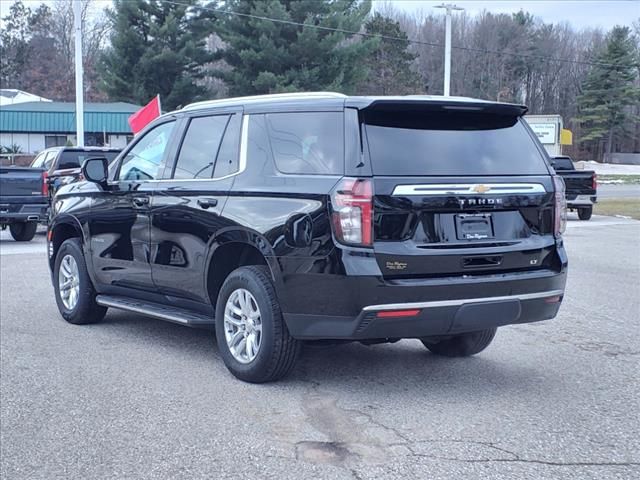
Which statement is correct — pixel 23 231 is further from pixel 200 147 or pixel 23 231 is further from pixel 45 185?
pixel 200 147

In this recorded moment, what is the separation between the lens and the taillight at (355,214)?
17.1 ft

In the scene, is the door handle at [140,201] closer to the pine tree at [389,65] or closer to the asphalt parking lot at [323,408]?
the asphalt parking lot at [323,408]

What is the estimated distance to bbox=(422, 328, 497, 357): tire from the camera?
665 cm

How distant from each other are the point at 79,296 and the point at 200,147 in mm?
2400

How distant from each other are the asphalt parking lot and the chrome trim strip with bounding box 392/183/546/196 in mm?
1378

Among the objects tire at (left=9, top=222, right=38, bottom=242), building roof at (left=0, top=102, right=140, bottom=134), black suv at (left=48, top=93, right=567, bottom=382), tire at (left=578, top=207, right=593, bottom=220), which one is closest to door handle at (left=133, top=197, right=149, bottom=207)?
black suv at (left=48, top=93, right=567, bottom=382)

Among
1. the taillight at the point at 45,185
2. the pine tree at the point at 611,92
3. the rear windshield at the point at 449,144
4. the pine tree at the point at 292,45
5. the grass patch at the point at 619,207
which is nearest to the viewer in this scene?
the rear windshield at the point at 449,144

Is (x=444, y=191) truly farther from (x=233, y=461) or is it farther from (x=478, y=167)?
(x=233, y=461)

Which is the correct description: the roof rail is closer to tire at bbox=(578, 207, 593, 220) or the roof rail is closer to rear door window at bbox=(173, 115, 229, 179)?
rear door window at bbox=(173, 115, 229, 179)

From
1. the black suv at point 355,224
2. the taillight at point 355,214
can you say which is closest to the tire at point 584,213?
the black suv at point 355,224

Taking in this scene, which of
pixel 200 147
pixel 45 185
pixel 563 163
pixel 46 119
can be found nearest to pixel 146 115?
pixel 45 185

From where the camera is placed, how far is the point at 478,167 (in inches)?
223

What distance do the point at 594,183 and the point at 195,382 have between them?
19.2 meters

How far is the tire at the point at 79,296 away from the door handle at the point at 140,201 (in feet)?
4.11
